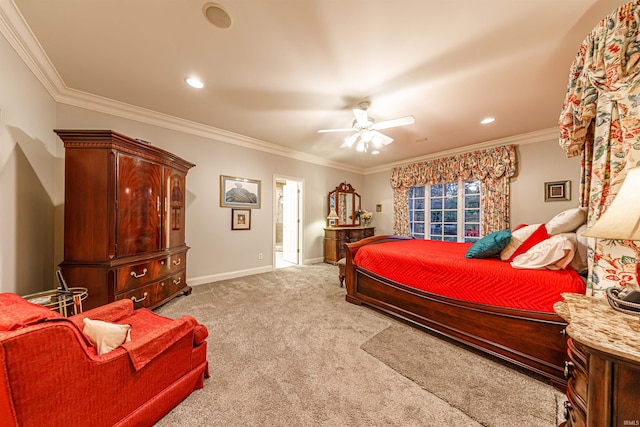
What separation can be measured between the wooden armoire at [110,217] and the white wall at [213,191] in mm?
924

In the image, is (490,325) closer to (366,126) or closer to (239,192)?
(366,126)

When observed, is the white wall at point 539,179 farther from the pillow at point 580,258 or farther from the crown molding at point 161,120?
the crown molding at point 161,120

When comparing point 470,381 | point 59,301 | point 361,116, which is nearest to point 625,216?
point 470,381

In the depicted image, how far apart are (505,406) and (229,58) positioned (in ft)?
11.1

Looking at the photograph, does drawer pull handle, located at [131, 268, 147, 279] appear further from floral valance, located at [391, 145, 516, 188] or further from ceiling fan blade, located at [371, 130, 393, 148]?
floral valance, located at [391, 145, 516, 188]

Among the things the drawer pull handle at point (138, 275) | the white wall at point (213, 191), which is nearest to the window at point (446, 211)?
the white wall at point (213, 191)

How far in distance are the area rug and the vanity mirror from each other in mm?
3671

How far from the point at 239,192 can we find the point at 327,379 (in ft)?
10.9

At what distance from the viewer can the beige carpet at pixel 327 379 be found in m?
1.28

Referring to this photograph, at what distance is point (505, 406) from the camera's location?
4.43ft

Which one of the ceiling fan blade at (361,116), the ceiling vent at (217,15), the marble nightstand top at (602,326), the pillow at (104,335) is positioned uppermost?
the ceiling vent at (217,15)

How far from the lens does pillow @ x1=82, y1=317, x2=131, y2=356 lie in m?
1.08

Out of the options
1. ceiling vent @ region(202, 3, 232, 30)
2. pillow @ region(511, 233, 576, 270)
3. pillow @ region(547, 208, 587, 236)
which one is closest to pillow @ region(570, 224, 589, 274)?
pillow @ region(511, 233, 576, 270)

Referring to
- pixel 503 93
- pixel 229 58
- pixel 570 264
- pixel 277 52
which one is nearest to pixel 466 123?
pixel 503 93
